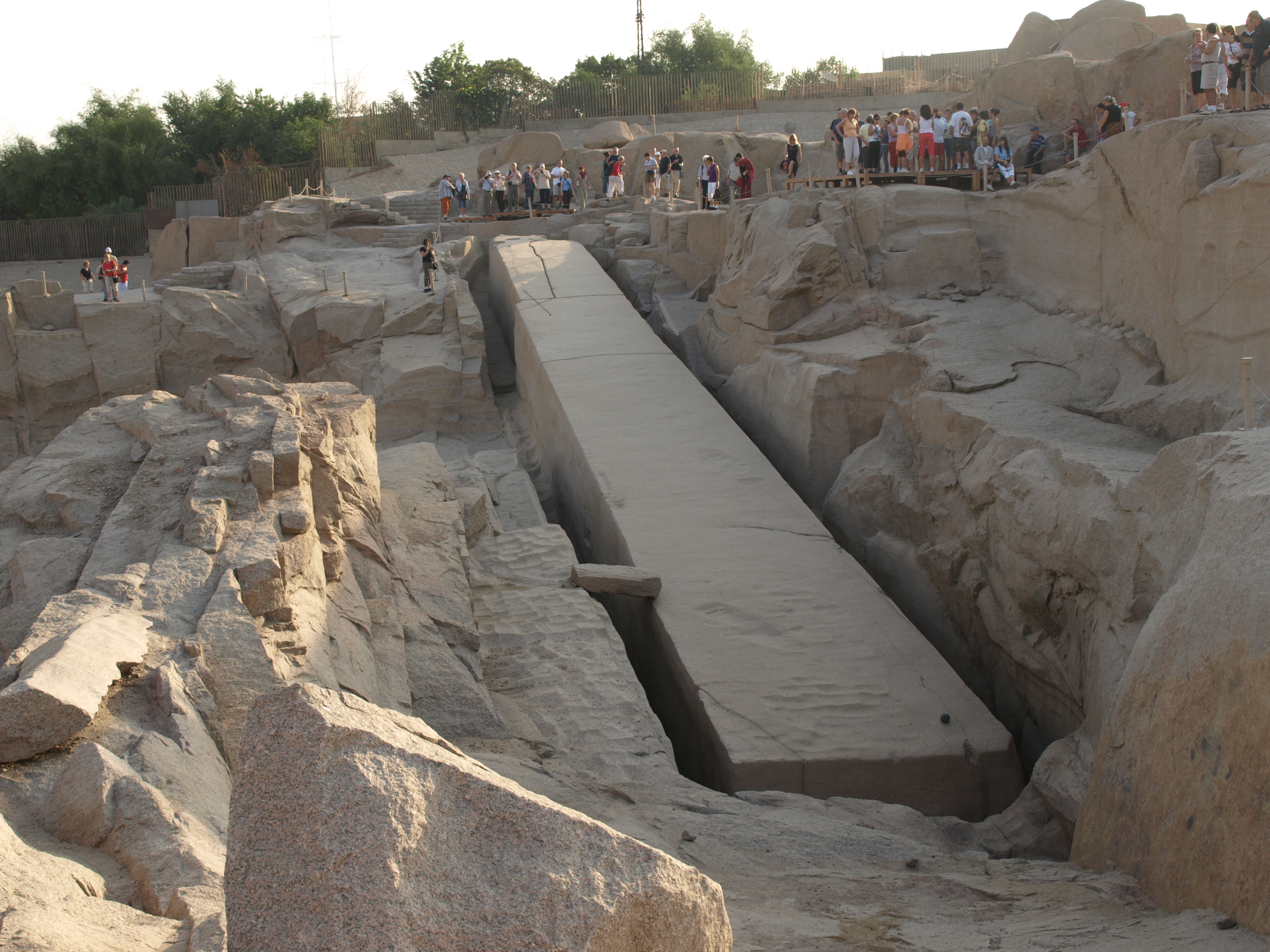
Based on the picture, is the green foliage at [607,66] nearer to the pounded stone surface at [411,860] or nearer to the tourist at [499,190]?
the tourist at [499,190]

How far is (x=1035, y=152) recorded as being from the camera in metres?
12.4

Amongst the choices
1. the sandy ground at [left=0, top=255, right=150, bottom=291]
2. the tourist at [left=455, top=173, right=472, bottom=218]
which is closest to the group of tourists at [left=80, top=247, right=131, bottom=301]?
the tourist at [left=455, top=173, right=472, bottom=218]

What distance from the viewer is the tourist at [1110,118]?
10.1 m

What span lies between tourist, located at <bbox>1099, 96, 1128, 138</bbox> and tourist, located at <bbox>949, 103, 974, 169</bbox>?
1.79 meters

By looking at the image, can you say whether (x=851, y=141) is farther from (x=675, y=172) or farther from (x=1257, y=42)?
(x=675, y=172)

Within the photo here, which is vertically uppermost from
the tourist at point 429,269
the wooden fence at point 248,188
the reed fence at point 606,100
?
the reed fence at point 606,100

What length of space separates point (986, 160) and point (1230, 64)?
8.89ft

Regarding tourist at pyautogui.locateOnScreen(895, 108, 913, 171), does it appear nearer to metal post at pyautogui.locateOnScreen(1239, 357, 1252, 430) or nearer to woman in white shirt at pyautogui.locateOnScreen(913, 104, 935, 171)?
woman in white shirt at pyautogui.locateOnScreen(913, 104, 935, 171)

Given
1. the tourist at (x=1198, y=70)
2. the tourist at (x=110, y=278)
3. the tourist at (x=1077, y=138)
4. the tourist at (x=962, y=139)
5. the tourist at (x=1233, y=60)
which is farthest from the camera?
the tourist at (x=110, y=278)

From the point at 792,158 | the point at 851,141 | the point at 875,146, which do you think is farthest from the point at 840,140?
the point at 792,158

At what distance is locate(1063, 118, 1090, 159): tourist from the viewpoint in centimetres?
1168

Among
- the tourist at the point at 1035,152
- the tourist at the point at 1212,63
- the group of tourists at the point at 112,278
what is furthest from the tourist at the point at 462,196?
the tourist at the point at 1212,63

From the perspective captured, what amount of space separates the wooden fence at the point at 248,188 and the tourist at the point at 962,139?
13.8 m

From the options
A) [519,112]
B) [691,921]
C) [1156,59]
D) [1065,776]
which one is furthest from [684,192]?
[691,921]
